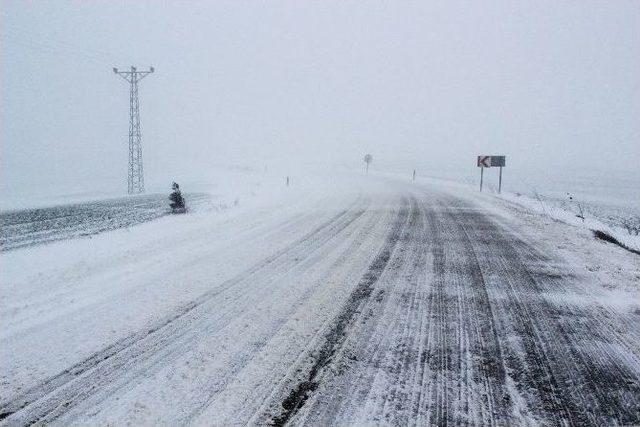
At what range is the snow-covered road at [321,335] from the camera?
2928 mm

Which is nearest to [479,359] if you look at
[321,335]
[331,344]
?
[331,344]

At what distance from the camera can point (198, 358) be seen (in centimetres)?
362

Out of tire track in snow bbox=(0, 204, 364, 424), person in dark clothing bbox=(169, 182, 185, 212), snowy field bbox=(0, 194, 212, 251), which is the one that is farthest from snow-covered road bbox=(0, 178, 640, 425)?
person in dark clothing bbox=(169, 182, 185, 212)

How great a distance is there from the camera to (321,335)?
13.3 feet

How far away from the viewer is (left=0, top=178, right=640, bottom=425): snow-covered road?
293 cm

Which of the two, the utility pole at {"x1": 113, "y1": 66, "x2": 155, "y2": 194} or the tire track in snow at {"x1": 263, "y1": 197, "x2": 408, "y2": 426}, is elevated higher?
the utility pole at {"x1": 113, "y1": 66, "x2": 155, "y2": 194}

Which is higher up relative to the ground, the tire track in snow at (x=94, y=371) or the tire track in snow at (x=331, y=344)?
the tire track in snow at (x=331, y=344)

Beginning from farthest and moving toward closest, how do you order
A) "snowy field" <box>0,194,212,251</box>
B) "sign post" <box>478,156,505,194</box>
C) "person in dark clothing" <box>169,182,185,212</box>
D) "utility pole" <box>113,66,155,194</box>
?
"utility pole" <box>113,66,155,194</box>, "sign post" <box>478,156,505,194</box>, "person in dark clothing" <box>169,182,185,212</box>, "snowy field" <box>0,194,212,251</box>

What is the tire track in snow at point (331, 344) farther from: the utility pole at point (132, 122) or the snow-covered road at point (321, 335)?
the utility pole at point (132, 122)

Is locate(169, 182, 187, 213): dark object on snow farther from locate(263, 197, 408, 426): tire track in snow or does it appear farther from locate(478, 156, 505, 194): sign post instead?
locate(478, 156, 505, 194): sign post

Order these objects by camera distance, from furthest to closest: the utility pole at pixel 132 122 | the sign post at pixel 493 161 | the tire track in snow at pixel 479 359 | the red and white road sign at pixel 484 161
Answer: the utility pole at pixel 132 122 < the red and white road sign at pixel 484 161 < the sign post at pixel 493 161 < the tire track in snow at pixel 479 359

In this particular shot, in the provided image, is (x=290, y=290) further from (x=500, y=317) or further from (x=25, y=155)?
(x=25, y=155)

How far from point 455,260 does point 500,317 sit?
8.52 feet

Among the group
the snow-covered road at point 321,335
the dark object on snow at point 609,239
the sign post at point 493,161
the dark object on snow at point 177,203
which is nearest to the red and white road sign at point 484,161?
the sign post at point 493,161
